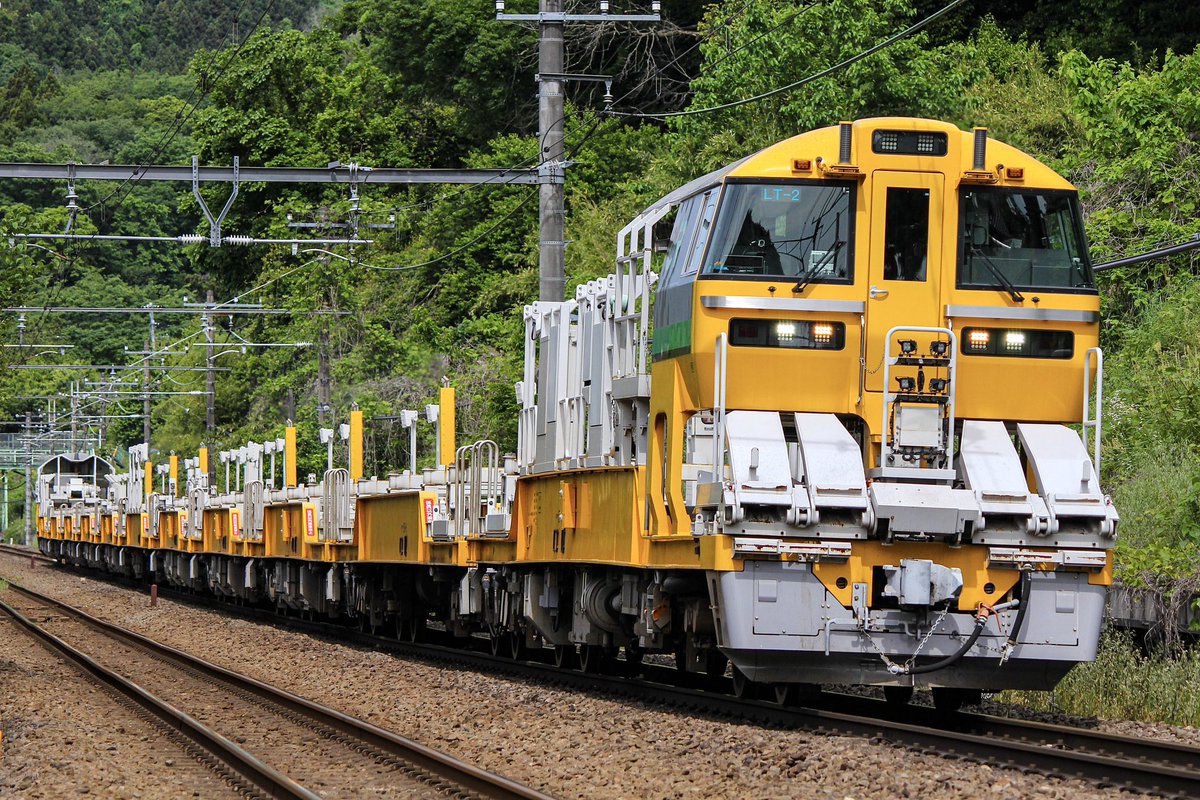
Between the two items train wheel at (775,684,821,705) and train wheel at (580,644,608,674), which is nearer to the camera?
train wheel at (775,684,821,705)

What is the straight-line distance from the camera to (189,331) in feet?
316

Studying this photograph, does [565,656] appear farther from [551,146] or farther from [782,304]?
[551,146]

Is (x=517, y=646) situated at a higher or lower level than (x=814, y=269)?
lower

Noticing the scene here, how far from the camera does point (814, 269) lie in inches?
481

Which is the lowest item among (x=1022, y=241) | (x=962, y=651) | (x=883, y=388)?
(x=962, y=651)

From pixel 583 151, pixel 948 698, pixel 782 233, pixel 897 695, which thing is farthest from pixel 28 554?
pixel 782 233

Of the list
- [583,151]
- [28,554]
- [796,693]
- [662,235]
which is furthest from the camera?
[28,554]

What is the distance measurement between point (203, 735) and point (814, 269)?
18.7ft

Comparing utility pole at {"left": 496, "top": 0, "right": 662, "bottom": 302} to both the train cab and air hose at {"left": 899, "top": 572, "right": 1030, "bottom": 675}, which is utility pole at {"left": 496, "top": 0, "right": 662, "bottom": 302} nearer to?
the train cab

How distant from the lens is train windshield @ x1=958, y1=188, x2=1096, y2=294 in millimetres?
12406

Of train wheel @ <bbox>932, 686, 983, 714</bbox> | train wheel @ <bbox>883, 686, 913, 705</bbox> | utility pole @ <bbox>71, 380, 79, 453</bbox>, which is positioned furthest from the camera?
utility pole @ <bbox>71, 380, 79, 453</bbox>

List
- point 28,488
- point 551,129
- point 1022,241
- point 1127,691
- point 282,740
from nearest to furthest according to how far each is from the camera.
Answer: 1. point 1022,241
2. point 282,740
3. point 1127,691
4. point 551,129
5. point 28,488

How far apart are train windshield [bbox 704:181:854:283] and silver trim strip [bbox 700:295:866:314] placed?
16 centimetres

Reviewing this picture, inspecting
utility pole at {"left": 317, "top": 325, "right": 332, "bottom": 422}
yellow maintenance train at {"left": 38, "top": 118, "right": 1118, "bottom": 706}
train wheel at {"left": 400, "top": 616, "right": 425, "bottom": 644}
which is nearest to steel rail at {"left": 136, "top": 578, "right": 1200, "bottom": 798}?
yellow maintenance train at {"left": 38, "top": 118, "right": 1118, "bottom": 706}
